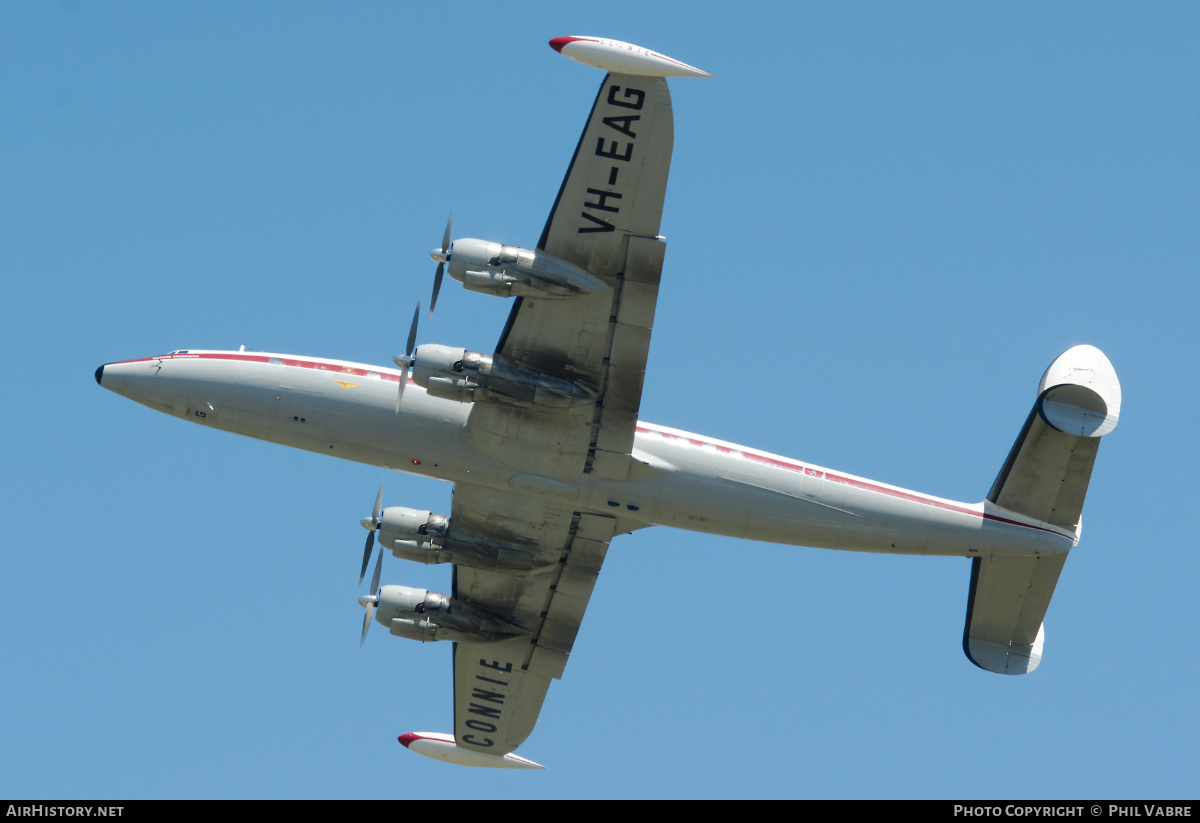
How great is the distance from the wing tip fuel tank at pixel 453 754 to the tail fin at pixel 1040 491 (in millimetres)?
16229

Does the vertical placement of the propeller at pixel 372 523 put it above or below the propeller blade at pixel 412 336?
below

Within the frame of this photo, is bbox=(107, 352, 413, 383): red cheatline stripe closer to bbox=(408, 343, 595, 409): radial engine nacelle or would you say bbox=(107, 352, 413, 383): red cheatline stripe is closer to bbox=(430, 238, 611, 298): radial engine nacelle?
bbox=(408, 343, 595, 409): radial engine nacelle

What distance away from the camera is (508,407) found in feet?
112

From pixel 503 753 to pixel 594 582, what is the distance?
26.2 feet

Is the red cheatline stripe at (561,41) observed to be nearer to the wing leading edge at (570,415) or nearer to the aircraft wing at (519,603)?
the wing leading edge at (570,415)

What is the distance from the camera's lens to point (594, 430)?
113ft

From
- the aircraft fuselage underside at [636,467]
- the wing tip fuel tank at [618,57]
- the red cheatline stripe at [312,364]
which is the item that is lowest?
the aircraft fuselage underside at [636,467]

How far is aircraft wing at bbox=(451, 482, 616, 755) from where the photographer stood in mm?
37812

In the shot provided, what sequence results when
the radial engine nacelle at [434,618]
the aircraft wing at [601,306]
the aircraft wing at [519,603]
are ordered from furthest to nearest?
the radial engine nacelle at [434,618], the aircraft wing at [519,603], the aircraft wing at [601,306]

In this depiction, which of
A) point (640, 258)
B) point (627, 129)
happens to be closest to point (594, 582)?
point (640, 258)

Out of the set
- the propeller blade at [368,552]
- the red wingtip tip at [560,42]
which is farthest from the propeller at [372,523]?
the red wingtip tip at [560,42]

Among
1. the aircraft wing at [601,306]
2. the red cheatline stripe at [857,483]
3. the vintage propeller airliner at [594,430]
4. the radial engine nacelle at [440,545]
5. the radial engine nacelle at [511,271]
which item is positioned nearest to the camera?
the aircraft wing at [601,306]

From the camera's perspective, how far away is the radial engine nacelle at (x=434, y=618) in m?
40.7
